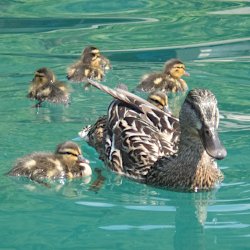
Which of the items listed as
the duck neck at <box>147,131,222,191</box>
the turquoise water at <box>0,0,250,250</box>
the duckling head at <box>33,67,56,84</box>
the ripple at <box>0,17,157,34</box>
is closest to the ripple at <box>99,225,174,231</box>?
the turquoise water at <box>0,0,250,250</box>

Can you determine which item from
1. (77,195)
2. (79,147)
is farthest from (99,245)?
(79,147)

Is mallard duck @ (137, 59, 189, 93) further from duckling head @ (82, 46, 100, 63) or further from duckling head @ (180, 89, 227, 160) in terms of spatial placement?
duckling head @ (180, 89, 227, 160)

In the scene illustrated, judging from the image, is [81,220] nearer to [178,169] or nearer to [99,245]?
[99,245]

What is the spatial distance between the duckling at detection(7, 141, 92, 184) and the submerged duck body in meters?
2.54

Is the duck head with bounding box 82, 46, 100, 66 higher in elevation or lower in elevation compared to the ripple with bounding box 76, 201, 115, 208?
higher

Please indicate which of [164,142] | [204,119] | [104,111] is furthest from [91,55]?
[204,119]

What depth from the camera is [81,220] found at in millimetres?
6219

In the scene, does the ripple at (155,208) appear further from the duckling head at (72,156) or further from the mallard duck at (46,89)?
the mallard duck at (46,89)

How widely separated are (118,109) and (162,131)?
373 mm

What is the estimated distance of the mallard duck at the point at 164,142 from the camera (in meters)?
6.53

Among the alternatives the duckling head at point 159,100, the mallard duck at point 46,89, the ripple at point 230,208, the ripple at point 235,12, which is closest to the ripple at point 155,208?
the ripple at point 230,208

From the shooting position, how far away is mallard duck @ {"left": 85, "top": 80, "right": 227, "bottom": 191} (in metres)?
6.53

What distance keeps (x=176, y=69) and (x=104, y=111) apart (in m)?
0.96

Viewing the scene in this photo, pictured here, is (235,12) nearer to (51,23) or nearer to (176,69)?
(51,23)
